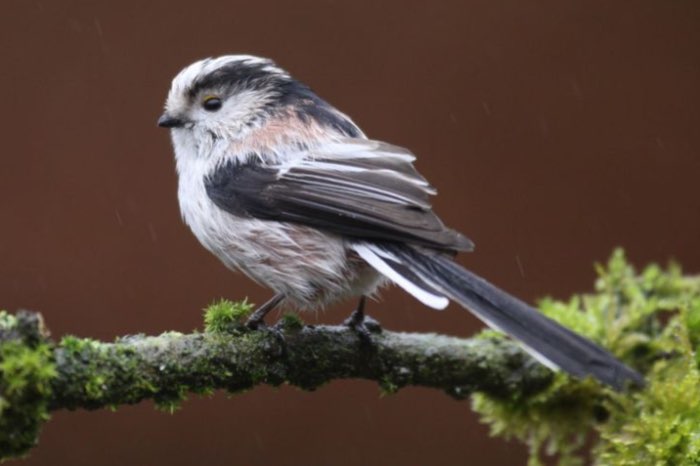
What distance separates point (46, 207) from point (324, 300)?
2140mm

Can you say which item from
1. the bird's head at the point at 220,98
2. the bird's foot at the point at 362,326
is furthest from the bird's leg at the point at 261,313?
the bird's head at the point at 220,98

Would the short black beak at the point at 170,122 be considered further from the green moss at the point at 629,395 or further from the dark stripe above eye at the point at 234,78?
the green moss at the point at 629,395

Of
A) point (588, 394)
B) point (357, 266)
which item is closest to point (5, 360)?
point (357, 266)

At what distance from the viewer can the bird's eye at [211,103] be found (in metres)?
3.22

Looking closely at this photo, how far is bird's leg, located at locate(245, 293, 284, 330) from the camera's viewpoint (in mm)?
2506

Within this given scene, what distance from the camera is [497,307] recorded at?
2326mm

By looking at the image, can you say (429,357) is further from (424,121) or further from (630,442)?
(424,121)

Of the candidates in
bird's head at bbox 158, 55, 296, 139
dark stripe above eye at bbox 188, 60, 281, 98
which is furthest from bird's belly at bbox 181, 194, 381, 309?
dark stripe above eye at bbox 188, 60, 281, 98

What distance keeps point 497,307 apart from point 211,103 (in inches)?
56.3

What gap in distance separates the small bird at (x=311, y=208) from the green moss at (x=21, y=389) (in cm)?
80

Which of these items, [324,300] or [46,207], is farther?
[46,207]

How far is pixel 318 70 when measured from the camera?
4844mm

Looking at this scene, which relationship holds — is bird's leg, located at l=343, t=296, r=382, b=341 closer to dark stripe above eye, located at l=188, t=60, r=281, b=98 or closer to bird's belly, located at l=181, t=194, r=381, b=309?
bird's belly, located at l=181, t=194, r=381, b=309

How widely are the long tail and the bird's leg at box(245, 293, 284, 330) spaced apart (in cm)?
34
